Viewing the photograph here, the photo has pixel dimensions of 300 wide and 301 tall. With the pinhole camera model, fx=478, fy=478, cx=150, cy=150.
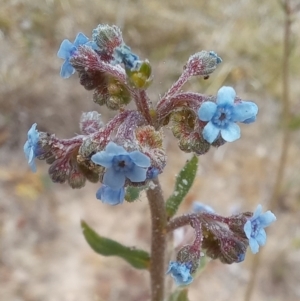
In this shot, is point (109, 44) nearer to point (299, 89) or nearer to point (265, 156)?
point (265, 156)

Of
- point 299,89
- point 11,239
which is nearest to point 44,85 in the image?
point 11,239

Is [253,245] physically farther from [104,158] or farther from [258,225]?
[104,158]

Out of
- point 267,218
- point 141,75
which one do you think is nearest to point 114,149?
point 141,75

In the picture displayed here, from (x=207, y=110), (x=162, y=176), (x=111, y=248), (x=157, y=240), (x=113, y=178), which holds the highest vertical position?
(x=207, y=110)

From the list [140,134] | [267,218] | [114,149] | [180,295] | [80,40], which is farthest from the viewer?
[180,295]

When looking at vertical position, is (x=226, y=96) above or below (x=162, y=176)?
above

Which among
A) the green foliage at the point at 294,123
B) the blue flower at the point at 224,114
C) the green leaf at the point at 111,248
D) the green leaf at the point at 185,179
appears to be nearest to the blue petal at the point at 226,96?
the blue flower at the point at 224,114

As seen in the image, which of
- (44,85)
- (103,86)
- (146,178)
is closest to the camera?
(146,178)

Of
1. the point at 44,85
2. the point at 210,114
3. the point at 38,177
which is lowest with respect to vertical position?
the point at 38,177
